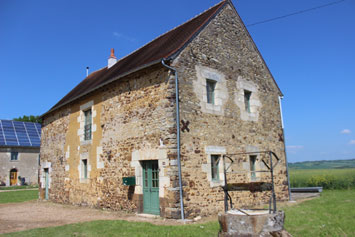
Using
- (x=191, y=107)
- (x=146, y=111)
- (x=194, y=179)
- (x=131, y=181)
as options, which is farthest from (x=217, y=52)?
(x=131, y=181)

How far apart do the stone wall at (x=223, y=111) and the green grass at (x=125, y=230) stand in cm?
132

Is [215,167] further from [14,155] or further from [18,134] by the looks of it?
[18,134]

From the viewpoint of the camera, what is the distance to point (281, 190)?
11.8m

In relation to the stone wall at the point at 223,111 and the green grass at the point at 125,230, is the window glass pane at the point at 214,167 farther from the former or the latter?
the green grass at the point at 125,230

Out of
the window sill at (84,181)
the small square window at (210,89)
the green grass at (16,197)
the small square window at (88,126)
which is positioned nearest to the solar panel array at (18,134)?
the green grass at (16,197)

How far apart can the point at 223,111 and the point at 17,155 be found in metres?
25.5

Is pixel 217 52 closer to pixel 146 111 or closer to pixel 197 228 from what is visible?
pixel 146 111

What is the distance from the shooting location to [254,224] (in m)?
4.37

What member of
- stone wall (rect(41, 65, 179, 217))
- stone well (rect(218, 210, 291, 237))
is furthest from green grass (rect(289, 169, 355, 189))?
stone well (rect(218, 210, 291, 237))

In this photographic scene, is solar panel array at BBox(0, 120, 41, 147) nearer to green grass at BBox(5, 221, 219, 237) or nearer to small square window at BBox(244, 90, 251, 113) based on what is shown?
green grass at BBox(5, 221, 219, 237)

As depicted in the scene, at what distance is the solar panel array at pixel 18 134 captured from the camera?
2798 centimetres

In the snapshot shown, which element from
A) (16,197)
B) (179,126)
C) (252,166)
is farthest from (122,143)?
(16,197)

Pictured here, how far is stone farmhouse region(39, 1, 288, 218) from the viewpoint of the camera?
8.11 metres

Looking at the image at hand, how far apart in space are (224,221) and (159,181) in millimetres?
3684
